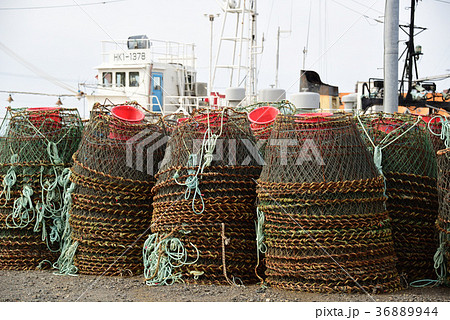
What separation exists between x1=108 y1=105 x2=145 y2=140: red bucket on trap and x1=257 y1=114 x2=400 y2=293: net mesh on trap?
176 cm

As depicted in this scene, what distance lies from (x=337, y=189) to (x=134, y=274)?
7.89 feet

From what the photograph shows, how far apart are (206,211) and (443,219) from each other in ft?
7.23

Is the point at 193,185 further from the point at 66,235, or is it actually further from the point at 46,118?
the point at 46,118

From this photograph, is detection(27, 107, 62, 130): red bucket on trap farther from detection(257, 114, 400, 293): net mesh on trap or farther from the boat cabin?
the boat cabin

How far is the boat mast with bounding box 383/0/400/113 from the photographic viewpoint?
273 inches

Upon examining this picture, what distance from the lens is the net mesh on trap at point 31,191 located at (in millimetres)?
6082

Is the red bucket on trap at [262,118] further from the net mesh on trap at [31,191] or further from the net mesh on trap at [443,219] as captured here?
the net mesh on trap at [31,191]

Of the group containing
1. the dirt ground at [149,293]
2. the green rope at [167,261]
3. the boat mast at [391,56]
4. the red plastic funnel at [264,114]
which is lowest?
the dirt ground at [149,293]

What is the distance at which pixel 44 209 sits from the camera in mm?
6094

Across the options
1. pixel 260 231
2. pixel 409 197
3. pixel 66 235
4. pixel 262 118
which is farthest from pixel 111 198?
pixel 409 197

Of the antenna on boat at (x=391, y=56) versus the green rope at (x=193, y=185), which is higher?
the antenna on boat at (x=391, y=56)

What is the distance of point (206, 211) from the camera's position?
512cm

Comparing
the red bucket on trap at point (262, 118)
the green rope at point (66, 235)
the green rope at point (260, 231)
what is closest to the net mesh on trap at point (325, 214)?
the green rope at point (260, 231)

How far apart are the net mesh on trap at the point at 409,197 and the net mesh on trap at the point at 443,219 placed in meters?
0.21
